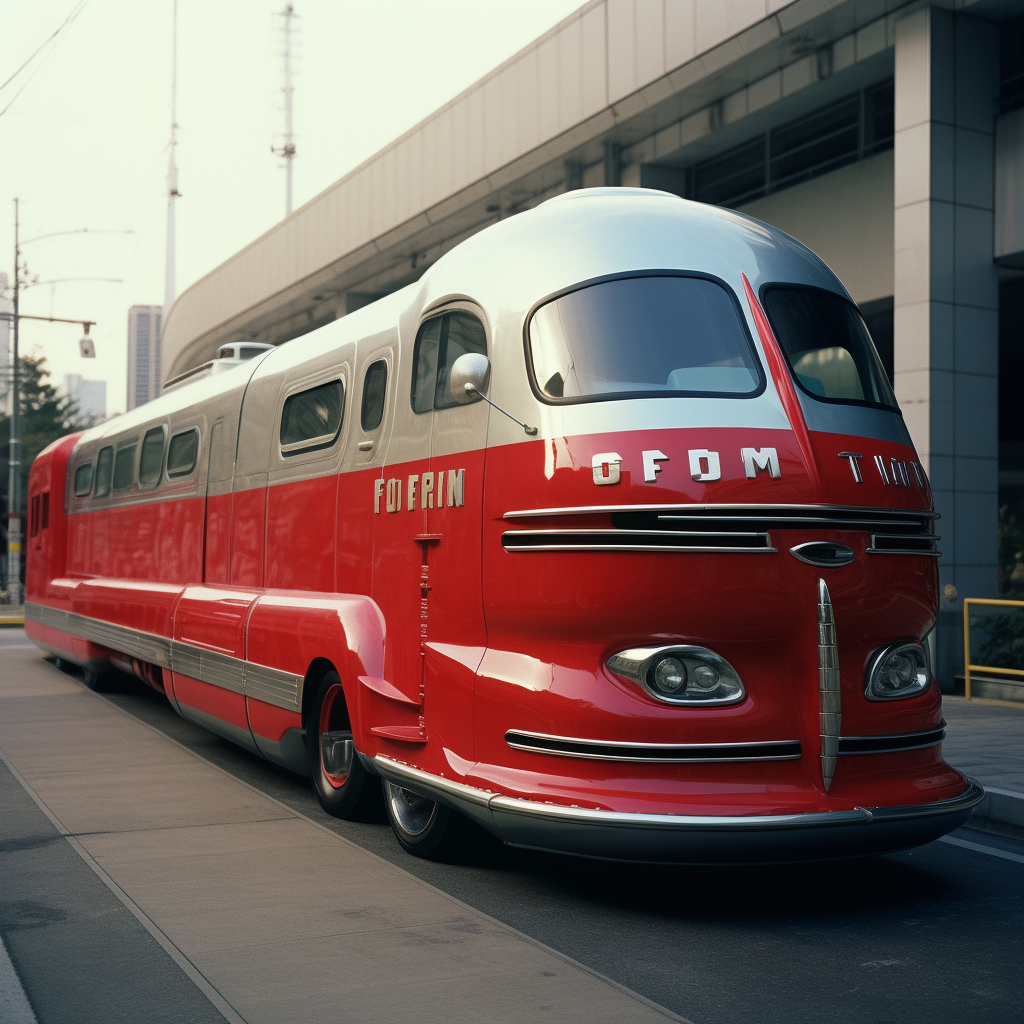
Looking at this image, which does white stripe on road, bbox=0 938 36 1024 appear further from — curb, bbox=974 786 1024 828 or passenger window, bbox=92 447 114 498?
passenger window, bbox=92 447 114 498

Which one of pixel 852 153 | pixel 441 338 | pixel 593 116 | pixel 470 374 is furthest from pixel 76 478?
pixel 470 374

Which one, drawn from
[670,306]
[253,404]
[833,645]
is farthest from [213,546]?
[833,645]

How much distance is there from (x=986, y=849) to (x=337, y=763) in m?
3.56

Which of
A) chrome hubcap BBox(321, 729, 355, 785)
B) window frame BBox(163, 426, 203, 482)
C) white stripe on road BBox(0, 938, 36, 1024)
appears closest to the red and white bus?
chrome hubcap BBox(321, 729, 355, 785)

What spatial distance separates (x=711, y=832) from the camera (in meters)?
4.86

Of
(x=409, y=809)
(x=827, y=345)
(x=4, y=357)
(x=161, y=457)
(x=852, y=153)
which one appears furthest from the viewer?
(x=4, y=357)

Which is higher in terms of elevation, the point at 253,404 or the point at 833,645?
the point at 253,404

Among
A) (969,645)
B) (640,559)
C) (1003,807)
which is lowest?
(1003,807)

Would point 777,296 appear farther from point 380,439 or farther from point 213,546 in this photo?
point 213,546

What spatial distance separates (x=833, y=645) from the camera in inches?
202

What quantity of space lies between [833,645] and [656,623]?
722 mm

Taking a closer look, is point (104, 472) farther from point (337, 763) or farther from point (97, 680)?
point (337, 763)

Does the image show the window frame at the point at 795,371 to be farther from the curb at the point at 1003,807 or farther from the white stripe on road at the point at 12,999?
the white stripe on road at the point at 12,999

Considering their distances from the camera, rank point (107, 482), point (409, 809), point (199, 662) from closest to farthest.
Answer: point (409, 809), point (199, 662), point (107, 482)
